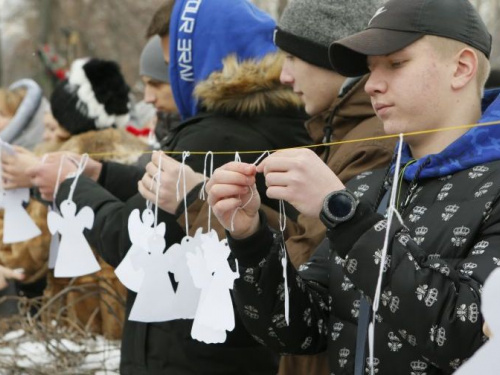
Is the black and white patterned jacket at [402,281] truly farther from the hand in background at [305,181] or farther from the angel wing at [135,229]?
the angel wing at [135,229]

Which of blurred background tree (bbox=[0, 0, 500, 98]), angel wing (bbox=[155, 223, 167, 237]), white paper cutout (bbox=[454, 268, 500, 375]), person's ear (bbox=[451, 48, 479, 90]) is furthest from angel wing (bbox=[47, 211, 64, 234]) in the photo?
blurred background tree (bbox=[0, 0, 500, 98])

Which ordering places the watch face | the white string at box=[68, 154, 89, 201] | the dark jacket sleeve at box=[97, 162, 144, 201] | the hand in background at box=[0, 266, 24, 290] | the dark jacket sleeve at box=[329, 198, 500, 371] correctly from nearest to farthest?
the dark jacket sleeve at box=[329, 198, 500, 371]
the watch face
the white string at box=[68, 154, 89, 201]
the dark jacket sleeve at box=[97, 162, 144, 201]
the hand in background at box=[0, 266, 24, 290]

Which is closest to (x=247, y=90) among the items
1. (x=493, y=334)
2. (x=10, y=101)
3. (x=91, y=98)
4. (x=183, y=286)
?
(x=183, y=286)

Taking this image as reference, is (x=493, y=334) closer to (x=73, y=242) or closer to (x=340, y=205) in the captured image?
(x=340, y=205)

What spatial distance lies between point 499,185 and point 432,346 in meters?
0.38

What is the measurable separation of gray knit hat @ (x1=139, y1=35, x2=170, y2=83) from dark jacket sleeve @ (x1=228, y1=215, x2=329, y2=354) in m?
1.98

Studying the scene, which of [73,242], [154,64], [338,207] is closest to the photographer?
[338,207]

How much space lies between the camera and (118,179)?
3.78m

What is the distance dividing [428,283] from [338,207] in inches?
9.9

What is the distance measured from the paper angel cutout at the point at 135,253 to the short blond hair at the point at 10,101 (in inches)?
103

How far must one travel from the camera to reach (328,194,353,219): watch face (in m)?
1.94

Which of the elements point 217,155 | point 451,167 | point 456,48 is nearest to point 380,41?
point 456,48

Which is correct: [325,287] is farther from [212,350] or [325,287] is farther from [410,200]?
[212,350]

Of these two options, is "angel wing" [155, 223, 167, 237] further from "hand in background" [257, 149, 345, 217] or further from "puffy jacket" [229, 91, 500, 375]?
"hand in background" [257, 149, 345, 217]
